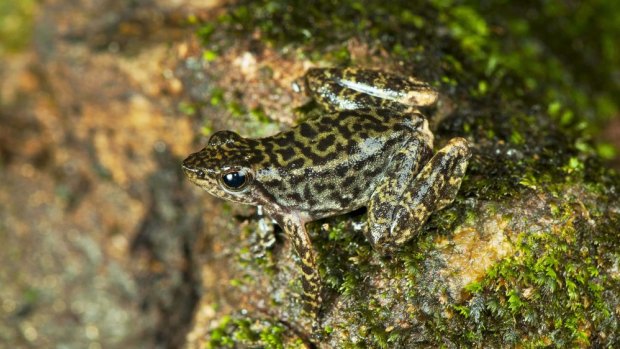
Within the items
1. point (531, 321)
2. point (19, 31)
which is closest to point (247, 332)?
point (531, 321)

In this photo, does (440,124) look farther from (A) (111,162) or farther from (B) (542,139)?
(A) (111,162)

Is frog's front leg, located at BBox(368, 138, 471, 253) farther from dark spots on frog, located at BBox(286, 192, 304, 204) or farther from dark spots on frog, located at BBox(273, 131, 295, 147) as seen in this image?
dark spots on frog, located at BBox(273, 131, 295, 147)

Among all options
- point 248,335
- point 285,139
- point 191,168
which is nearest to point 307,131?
point 285,139

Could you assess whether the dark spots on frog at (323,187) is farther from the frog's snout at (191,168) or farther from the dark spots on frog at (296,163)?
the frog's snout at (191,168)

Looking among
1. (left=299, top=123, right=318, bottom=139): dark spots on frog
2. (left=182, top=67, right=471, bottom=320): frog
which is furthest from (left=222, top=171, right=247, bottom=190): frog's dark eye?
(left=299, top=123, right=318, bottom=139): dark spots on frog

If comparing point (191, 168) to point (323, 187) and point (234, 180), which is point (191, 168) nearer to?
point (234, 180)

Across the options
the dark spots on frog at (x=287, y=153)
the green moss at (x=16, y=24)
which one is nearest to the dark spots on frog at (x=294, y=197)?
the dark spots on frog at (x=287, y=153)
